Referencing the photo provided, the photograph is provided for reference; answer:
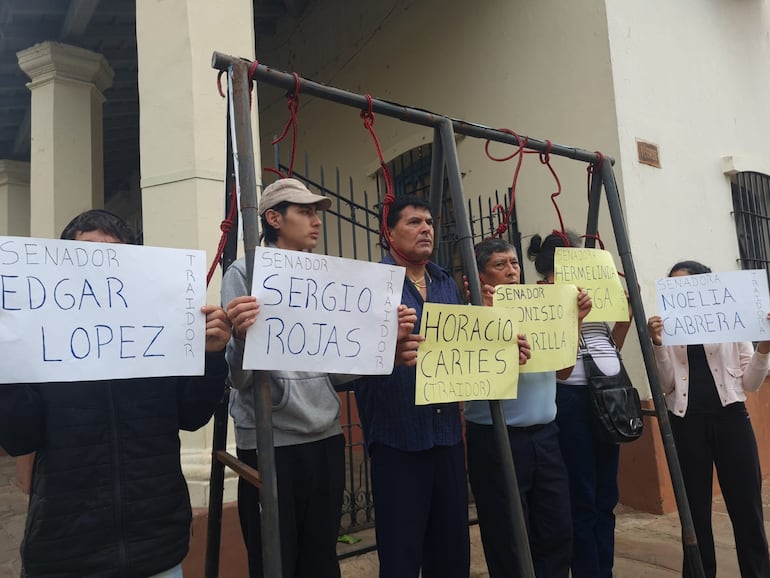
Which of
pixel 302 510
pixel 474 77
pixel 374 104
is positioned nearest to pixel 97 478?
pixel 302 510

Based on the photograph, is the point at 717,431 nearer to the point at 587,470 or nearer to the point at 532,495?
the point at 587,470

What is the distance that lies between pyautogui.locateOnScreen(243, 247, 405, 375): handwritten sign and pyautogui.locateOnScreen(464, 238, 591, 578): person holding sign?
77cm

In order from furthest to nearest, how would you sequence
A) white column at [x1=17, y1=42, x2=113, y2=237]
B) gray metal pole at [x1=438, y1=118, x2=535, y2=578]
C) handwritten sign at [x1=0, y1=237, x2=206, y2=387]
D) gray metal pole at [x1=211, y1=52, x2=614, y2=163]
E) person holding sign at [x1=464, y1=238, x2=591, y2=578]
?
white column at [x1=17, y1=42, x2=113, y2=237] < person holding sign at [x1=464, y1=238, x2=591, y2=578] < gray metal pole at [x1=438, y1=118, x2=535, y2=578] < gray metal pole at [x1=211, y1=52, x2=614, y2=163] < handwritten sign at [x1=0, y1=237, x2=206, y2=387]

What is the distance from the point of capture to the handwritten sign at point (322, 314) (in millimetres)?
1692

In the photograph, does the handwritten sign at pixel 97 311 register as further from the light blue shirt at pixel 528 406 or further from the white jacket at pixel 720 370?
the white jacket at pixel 720 370

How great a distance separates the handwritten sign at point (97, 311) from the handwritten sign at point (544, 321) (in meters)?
1.20

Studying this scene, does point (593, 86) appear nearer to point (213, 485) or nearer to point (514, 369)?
point (514, 369)

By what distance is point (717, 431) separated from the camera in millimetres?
2998

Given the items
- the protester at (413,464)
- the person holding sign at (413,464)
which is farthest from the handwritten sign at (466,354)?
the person holding sign at (413,464)

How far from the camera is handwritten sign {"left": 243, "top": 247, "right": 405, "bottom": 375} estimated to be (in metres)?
1.69

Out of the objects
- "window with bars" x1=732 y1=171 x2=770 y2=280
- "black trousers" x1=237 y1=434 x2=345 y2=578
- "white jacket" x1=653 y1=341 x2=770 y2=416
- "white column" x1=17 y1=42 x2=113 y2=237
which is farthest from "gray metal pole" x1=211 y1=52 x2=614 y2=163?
"white column" x1=17 y1=42 x2=113 y2=237

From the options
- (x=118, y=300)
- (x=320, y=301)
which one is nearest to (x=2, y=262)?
(x=118, y=300)

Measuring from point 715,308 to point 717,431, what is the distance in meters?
0.64

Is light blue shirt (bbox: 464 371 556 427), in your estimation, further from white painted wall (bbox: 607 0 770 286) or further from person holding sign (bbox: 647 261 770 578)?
white painted wall (bbox: 607 0 770 286)
